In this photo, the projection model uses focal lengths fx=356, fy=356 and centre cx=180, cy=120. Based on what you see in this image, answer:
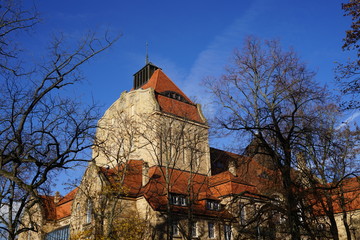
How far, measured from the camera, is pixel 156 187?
29.0 m

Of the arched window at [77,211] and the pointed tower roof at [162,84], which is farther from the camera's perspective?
the pointed tower roof at [162,84]

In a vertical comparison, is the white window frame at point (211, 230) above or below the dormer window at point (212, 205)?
below

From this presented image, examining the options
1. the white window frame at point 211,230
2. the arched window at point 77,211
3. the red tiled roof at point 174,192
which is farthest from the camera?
the arched window at point 77,211

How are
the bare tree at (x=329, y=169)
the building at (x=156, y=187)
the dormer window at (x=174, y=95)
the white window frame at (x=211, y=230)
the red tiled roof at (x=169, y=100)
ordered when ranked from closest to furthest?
the bare tree at (x=329, y=169) < the building at (x=156, y=187) < the white window frame at (x=211, y=230) < the red tiled roof at (x=169, y=100) < the dormer window at (x=174, y=95)

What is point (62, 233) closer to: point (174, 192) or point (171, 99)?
point (174, 192)

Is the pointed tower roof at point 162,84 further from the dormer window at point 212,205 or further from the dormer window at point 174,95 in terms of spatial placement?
the dormer window at point 212,205

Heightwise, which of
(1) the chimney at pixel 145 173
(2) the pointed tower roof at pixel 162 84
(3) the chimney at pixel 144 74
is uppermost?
(3) the chimney at pixel 144 74

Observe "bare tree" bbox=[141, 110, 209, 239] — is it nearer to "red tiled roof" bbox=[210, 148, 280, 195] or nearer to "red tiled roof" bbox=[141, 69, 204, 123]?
"red tiled roof" bbox=[141, 69, 204, 123]

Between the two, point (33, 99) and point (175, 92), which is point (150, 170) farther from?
point (33, 99)

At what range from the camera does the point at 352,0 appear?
1030 cm

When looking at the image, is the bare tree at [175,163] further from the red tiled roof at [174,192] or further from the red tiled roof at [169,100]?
the red tiled roof at [169,100]

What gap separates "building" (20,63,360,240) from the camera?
22.6 metres

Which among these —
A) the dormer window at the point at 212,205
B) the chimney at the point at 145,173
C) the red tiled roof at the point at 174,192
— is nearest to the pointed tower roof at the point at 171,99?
the chimney at the point at 145,173

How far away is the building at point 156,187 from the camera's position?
2256cm
